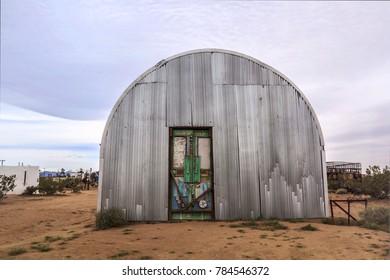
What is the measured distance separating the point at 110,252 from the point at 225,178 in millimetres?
5864

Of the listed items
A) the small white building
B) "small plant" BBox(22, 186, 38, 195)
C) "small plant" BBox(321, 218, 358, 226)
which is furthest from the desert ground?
the small white building

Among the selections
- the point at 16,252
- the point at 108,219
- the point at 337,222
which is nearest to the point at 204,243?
the point at 108,219

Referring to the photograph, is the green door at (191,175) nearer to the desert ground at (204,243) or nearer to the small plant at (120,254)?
the desert ground at (204,243)

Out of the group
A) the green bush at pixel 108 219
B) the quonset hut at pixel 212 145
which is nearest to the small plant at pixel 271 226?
the quonset hut at pixel 212 145

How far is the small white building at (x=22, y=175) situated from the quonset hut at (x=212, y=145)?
26001 millimetres

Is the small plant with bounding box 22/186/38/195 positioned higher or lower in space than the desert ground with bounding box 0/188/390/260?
higher

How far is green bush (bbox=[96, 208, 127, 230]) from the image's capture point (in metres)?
10.1

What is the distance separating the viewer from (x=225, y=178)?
1121cm

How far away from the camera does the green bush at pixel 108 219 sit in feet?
33.1

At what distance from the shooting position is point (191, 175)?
37.1 feet

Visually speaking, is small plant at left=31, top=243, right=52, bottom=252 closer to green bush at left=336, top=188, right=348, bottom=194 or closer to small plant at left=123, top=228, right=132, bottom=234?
small plant at left=123, top=228, right=132, bottom=234

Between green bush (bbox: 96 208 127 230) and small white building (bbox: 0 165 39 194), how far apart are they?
26.4 meters
